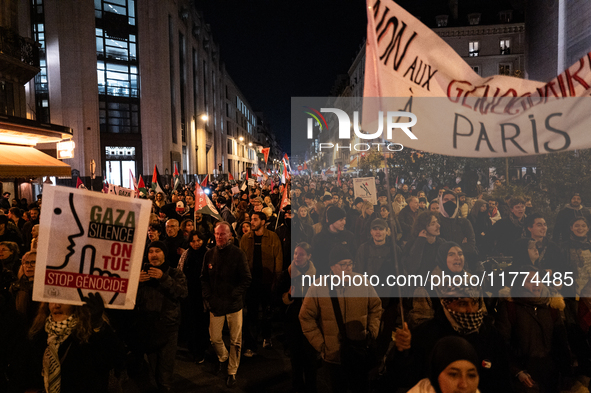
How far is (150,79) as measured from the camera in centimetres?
3609

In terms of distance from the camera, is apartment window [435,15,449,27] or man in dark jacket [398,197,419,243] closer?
man in dark jacket [398,197,419,243]

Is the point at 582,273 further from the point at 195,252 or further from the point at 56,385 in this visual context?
the point at 56,385

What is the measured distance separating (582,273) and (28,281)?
625 cm

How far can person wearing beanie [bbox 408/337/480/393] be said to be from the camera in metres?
2.64

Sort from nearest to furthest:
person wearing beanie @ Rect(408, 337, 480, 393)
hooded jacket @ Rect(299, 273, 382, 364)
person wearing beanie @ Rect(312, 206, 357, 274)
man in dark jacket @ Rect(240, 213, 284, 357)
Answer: person wearing beanie @ Rect(408, 337, 480, 393), hooded jacket @ Rect(299, 273, 382, 364), man in dark jacket @ Rect(240, 213, 284, 357), person wearing beanie @ Rect(312, 206, 357, 274)

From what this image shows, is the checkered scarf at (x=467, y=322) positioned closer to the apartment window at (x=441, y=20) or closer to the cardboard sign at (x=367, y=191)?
the cardboard sign at (x=367, y=191)

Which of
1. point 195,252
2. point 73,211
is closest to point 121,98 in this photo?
point 195,252

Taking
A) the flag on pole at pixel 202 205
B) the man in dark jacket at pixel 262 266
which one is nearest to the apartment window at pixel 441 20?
the flag on pole at pixel 202 205

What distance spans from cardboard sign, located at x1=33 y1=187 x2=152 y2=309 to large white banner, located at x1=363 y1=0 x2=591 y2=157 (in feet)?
7.84

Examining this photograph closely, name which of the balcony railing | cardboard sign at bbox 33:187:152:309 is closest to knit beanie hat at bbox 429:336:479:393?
cardboard sign at bbox 33:187:152:309

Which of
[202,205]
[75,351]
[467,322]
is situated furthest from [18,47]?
[467,322]

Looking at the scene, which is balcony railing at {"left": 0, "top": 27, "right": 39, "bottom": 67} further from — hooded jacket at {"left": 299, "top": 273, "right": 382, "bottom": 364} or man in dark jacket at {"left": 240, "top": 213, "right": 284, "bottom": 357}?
hooded jacket at {"left": 299, "top": 273, "right": 382, "bottom": 364}

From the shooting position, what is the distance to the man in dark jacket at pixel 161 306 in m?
4.50

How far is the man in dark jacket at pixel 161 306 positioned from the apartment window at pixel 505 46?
59.2 metres
